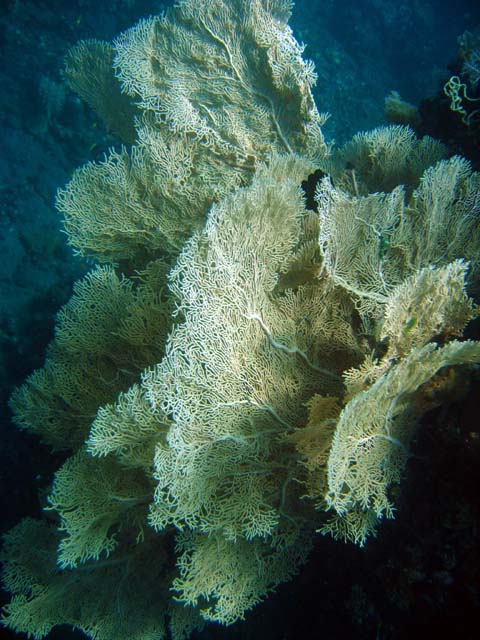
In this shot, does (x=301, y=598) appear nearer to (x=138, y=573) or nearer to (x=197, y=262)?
(x=138, y=573)

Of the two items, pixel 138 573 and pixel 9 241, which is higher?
pixel 9 241

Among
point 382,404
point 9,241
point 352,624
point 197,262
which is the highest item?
point 9,241

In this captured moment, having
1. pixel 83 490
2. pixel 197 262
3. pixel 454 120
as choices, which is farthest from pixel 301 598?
pixel 454 120

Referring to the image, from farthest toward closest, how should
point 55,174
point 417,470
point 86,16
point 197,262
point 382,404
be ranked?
point 86,16 → point 55,174 → point 417,470 → point 197,262 → point 382,404

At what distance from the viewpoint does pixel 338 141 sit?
1326cm

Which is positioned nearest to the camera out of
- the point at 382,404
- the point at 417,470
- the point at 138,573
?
the point at 382,404

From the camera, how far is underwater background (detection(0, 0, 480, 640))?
2801 millimetres

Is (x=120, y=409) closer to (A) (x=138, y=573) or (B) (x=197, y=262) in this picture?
(B) (x=197, y=262)

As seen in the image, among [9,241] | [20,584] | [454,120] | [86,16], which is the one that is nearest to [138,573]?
[20,584]

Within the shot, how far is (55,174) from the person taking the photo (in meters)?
10.5

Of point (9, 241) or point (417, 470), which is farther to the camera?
point (9, 241)

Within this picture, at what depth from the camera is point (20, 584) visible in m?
4.53

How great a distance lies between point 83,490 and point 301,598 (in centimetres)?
303

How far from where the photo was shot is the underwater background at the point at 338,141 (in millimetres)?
2801
